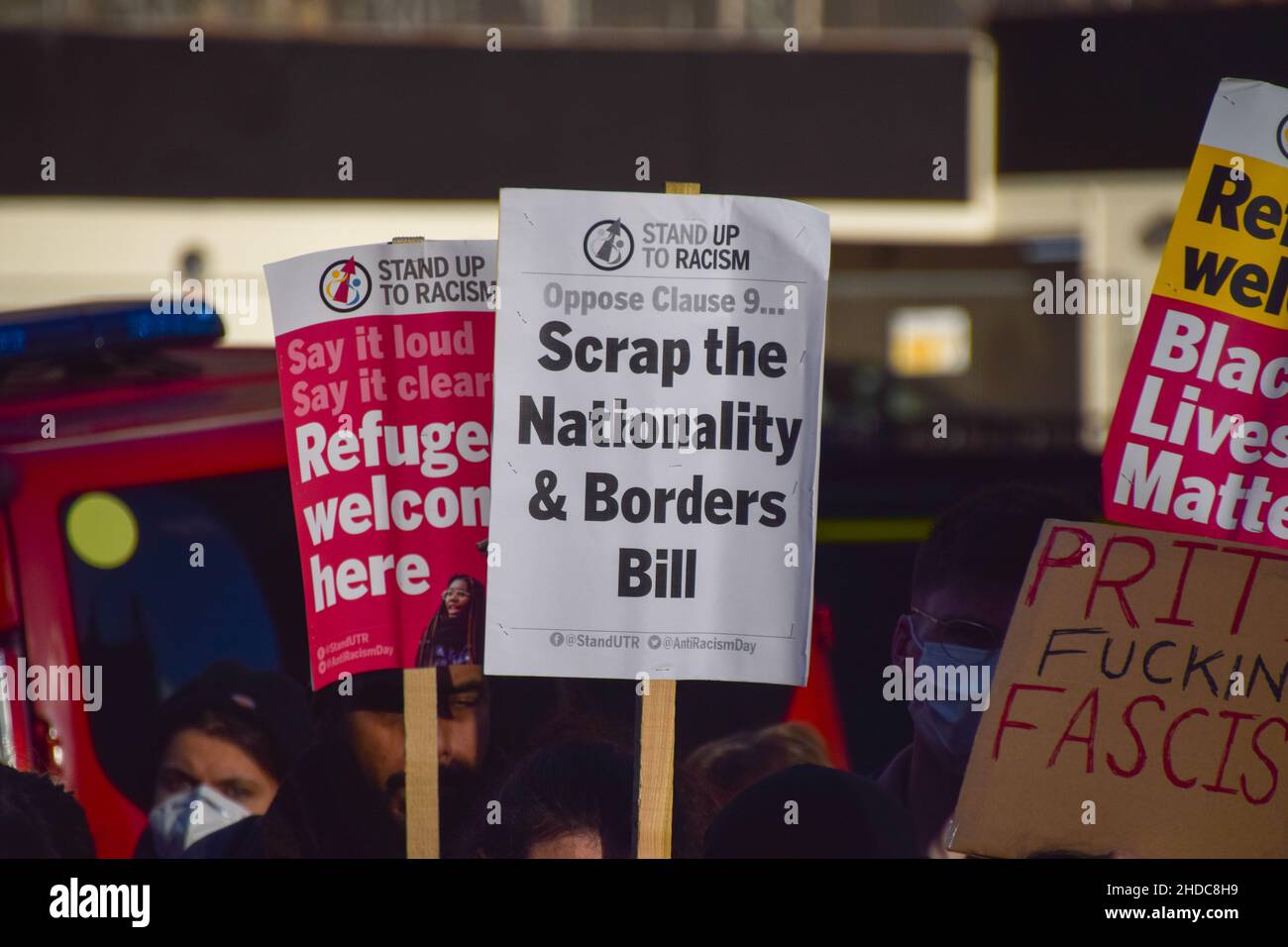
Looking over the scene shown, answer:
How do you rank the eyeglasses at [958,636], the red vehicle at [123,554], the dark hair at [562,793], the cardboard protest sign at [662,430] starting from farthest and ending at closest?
the eyeglasses at [958,636], the dark hair at [562,793], the red vehicle at [123,554], the cardboard protest sign at [662,430]

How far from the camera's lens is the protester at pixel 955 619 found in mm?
3609

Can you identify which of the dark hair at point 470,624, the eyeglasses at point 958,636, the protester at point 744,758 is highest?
the dark hair at point 470,624

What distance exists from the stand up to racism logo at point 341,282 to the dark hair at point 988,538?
142 centimetres

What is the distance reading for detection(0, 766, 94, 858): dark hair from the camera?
340cm

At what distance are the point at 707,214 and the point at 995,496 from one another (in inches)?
38.7

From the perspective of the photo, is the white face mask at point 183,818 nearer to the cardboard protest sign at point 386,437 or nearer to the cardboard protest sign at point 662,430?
the cardboard protest sign at point 386,437

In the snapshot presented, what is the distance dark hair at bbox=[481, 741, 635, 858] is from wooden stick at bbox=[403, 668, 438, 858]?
218 millimetres

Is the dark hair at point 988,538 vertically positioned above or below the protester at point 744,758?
above

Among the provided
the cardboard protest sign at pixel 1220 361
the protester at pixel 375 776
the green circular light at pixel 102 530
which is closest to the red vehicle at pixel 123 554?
the green circular light at pixel 102 530

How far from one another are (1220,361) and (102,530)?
7.93 ft

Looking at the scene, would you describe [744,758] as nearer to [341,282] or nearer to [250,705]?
[250,705]

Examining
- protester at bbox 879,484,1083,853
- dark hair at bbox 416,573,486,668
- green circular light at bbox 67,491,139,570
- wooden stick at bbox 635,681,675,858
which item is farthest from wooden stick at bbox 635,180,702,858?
green circular light at bbox 67,491,139,570

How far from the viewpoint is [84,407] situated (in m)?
3.62
